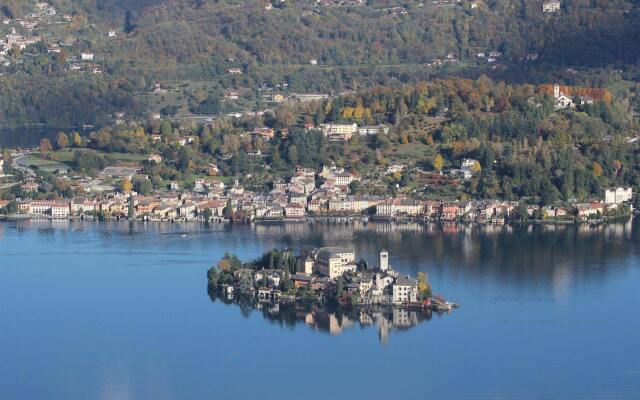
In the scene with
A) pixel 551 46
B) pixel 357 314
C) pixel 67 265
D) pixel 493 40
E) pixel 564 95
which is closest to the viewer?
pixel 357 314

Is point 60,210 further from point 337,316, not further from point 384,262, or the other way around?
point 337,316

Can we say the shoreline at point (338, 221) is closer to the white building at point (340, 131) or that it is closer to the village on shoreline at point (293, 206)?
the village on shoreline at point (293, 206)

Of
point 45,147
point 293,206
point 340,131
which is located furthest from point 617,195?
point 45,147

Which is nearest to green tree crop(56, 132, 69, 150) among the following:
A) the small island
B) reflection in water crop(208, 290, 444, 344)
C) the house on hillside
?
the house on hillside

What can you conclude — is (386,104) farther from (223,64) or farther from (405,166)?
(223,64)

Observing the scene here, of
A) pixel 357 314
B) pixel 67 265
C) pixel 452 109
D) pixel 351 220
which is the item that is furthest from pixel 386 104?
pixel 357 314

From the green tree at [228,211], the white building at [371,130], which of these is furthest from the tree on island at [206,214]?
the white building at [371,130]
